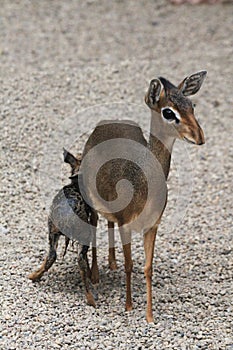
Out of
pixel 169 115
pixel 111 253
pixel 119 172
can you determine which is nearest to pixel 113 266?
pixel 111 253

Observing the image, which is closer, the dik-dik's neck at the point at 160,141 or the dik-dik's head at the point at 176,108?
the dik-dik's head at the point at 176,108

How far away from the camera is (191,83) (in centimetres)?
300

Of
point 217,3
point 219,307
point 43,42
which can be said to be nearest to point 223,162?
point 219,307

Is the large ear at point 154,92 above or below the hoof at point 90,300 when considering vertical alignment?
above

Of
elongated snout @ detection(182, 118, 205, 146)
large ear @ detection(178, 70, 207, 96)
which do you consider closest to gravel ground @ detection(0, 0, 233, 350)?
elongated snout @ detection(182, 118, 205, 146)

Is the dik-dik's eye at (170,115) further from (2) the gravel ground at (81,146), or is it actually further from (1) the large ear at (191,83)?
(2) the gravel ground at (81,146)

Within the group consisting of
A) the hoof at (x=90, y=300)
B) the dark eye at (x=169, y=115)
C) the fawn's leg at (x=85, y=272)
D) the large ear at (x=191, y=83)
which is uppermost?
the large ear at (x=191, y=83)

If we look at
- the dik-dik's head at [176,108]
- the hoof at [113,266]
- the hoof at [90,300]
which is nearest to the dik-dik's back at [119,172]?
the dik-dik's head at [176,108]

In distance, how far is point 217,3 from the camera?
6.67 meters

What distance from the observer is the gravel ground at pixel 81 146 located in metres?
3.16

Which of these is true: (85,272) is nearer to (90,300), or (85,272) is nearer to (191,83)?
(90,300)

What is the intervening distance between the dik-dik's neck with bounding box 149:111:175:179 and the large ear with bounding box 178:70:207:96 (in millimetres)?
131

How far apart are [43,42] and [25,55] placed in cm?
31

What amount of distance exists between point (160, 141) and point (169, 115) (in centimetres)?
12
